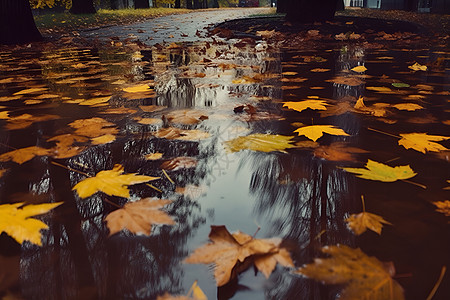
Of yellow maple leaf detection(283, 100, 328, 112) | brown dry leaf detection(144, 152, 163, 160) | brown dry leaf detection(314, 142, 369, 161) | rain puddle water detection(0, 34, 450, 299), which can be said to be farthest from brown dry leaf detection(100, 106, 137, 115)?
brown dry leaf detection(314, 142, 369, 161)

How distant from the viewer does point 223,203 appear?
1093mm

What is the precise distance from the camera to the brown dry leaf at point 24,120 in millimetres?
1879

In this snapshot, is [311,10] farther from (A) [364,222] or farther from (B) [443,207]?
(A) [364,222]

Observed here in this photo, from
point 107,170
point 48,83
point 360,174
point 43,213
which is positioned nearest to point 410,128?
point 360,174

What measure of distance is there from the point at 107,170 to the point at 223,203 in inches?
19.4

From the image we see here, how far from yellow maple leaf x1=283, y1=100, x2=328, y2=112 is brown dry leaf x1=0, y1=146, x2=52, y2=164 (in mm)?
1324

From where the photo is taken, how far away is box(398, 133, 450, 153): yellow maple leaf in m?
1.48

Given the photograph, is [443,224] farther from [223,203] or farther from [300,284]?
[223,203]

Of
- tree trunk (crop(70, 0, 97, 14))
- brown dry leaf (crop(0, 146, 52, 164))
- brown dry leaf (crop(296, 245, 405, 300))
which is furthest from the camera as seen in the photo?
tree trunk (crop(70, 0, 97, 14))

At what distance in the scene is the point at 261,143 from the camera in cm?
154

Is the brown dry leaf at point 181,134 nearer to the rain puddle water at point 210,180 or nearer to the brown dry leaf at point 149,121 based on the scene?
the rain puddle water at point 210,180

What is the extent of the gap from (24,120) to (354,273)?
1914 millimetres

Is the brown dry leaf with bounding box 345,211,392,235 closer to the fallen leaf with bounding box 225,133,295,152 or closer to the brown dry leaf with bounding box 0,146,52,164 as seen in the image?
the fallen leaf with bounding box 225,133,295,152

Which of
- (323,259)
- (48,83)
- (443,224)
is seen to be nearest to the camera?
(323,259)
